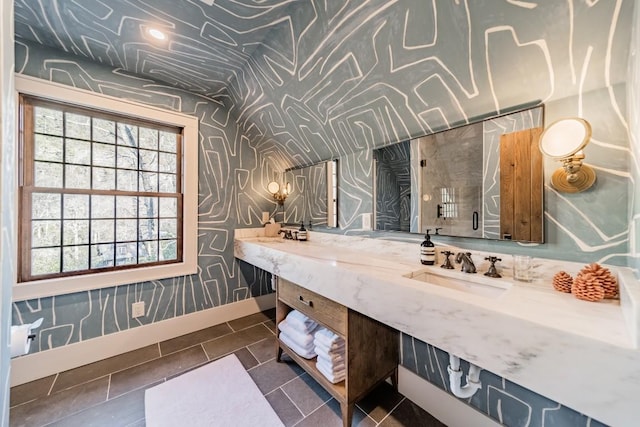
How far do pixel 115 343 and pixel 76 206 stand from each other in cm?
121

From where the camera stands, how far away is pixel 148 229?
2240mm

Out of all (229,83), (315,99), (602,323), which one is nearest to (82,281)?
(229,83)

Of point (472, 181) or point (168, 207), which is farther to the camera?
point (168, 207)

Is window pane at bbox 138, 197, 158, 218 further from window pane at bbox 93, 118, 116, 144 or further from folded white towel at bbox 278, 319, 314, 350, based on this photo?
folded white towel at bbox 278, 319, 314, 350

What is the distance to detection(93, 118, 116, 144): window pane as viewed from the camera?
78.0 inches

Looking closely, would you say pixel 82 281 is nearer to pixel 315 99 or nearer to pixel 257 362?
pixel 257 362

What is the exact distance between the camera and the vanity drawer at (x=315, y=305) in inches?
53.7

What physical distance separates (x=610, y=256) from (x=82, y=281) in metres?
3.28

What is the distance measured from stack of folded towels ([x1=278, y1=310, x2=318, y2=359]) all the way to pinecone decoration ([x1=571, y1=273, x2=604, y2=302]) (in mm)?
Result: 1413

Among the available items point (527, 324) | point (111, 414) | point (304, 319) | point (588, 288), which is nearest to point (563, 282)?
point (588, 288)

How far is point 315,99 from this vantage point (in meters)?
1.78

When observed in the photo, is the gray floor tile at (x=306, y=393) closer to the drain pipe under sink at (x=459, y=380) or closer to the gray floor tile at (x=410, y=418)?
the gray floor tile at (x=410, y=418)

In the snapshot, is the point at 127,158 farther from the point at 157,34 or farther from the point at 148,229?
the point at 157,34

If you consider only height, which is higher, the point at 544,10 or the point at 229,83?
the point at 229,83
